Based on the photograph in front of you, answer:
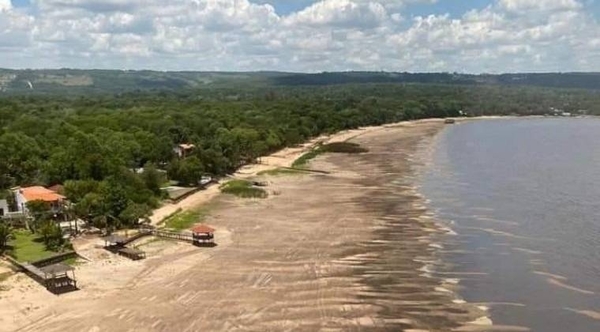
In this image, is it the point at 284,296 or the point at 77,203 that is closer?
the point at 284,296

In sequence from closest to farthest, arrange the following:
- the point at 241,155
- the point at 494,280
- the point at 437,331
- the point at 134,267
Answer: the point at 437,331 → the point at 494,280 → the point at 134,267 → the point at 241,155

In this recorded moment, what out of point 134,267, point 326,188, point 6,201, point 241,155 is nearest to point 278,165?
point 241,155

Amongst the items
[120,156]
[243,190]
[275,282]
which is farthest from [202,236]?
[120,156]

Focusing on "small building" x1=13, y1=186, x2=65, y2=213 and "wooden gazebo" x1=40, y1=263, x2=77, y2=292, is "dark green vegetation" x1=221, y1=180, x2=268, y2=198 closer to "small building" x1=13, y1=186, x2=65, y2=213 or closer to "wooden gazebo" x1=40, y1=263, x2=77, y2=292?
"small building" x1=13, y1=186, x2=65, y2=213

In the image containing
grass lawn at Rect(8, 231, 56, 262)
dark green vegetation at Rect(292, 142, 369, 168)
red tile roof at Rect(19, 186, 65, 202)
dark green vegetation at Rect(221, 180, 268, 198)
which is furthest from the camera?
dark green vegetation at Rect(292, 142, 369, 168)

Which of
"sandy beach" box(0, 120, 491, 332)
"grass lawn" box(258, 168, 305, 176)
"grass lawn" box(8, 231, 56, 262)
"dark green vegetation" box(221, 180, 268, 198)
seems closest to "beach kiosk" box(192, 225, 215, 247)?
"sandy beach" box(0, 120, 491, 332)

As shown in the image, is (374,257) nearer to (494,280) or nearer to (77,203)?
(494,280)
